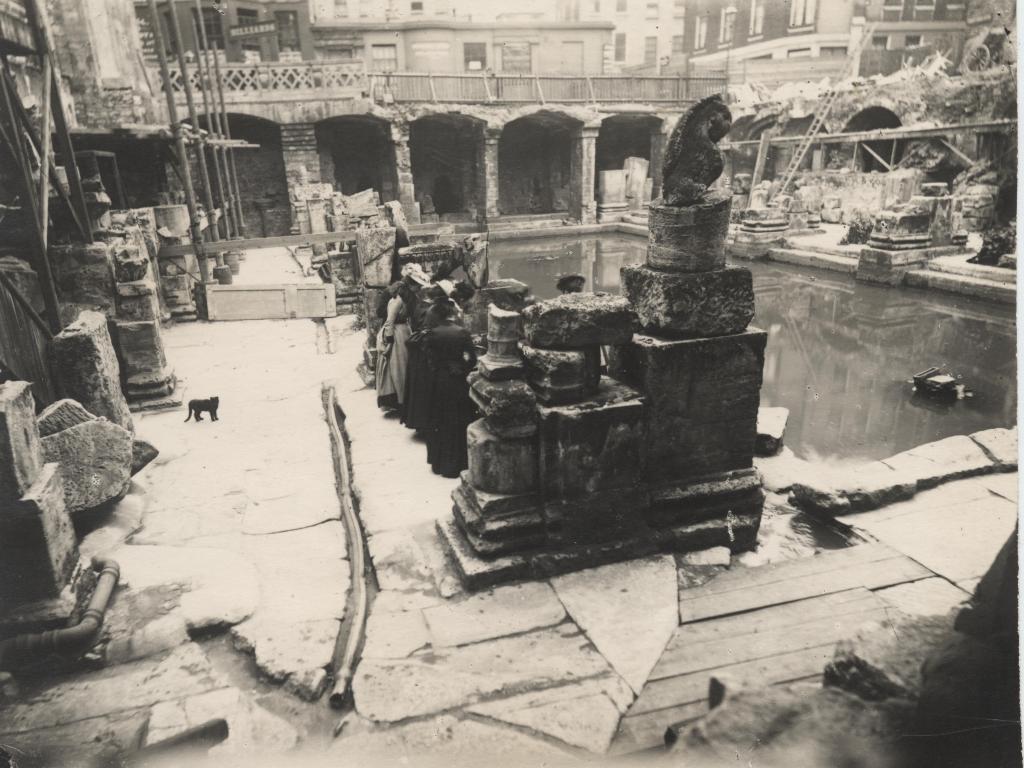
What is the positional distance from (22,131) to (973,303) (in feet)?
44.5

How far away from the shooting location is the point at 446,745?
2.21 meters

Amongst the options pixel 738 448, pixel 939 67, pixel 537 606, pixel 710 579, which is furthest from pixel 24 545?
pixel 939 67

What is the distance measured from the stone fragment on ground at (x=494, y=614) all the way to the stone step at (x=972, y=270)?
11842 millimetres

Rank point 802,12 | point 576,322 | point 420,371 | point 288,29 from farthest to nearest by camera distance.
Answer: point 288,29, point 802,12, point 420,371, point 576,322

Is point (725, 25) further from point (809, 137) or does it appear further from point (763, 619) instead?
point (809, 137)

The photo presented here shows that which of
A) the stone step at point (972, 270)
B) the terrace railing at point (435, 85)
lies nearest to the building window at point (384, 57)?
the terrace railing at point (435, 85)

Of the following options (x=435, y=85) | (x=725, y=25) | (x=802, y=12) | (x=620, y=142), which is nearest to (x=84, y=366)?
(x=802, y=12)

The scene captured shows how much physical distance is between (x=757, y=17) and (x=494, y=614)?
1424 cm

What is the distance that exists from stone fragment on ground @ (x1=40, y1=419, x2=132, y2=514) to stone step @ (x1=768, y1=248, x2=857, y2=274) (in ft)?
46.7

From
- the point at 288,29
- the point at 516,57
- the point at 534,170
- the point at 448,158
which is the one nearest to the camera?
the point at 448,158

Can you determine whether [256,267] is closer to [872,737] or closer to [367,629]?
[367,629]

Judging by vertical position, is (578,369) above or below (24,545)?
above

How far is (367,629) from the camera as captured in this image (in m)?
2.82

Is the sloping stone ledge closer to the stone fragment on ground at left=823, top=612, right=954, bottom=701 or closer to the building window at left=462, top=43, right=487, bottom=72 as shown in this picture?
the stone fragment on ground at left=823, top=612, right=954, bottom=701
